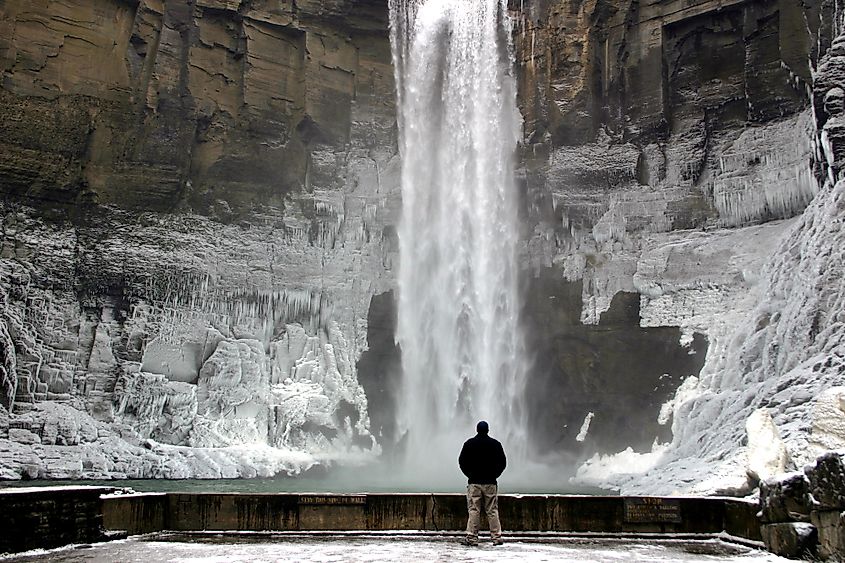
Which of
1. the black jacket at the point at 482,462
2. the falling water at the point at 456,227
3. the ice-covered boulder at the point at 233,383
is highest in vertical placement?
the falling water at the point at 456,227

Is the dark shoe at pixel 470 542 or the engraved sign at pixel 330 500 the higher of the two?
the engraved sign at pixel 330 500

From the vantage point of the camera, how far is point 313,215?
120ft

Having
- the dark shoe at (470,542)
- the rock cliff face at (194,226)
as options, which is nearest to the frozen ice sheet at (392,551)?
the dark shoe at (470,542)

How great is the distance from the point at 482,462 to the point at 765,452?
17.0 ft

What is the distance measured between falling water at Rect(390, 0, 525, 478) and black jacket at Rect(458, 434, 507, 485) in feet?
74.4

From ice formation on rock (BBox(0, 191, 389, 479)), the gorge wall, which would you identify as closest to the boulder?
the gorge wall

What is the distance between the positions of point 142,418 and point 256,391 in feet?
14.8

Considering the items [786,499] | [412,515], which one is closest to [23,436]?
[412,515]

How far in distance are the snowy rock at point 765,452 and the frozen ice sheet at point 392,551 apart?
2868mm

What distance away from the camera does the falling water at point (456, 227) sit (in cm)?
3222

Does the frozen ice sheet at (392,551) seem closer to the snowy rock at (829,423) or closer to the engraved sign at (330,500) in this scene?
the engraved sign at (330,500)

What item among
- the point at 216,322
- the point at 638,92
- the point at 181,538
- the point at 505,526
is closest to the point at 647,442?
the point at 638,92

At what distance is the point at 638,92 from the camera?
3331 cm

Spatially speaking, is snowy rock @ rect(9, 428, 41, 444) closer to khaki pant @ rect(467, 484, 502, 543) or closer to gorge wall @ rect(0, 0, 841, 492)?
gorge wall @ rect(0, 0, 841, 492)
